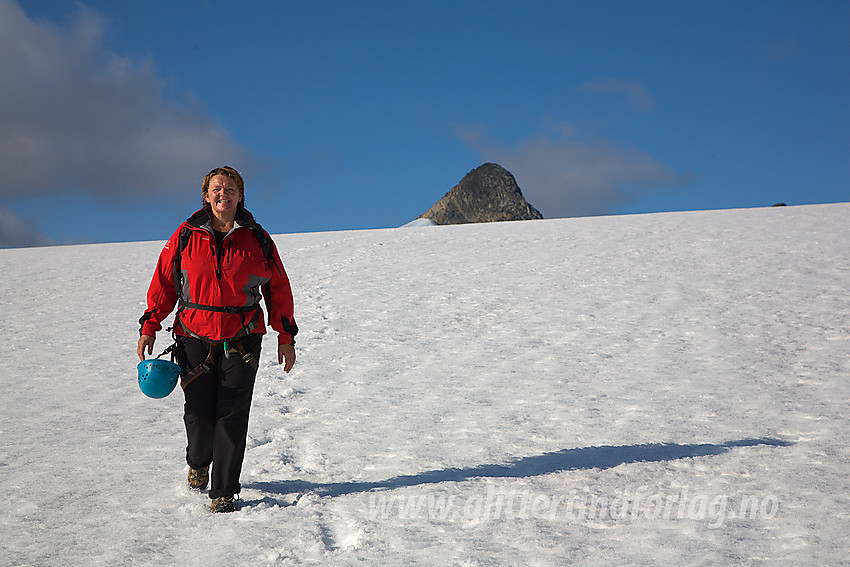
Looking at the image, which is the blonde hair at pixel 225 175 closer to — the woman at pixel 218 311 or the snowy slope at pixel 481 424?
the woman at pixel 218 311

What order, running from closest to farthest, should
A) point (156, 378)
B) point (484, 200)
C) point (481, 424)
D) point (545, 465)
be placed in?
point (156, 378) → point (545, 465) → point (481, 424) → point (484, 200)

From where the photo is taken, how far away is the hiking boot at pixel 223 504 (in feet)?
11.0

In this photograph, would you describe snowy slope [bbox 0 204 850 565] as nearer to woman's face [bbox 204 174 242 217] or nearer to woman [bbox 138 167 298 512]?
woman [bbox 138 167 298 512]

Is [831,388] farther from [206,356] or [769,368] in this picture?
[206,356]

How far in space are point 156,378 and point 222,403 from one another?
37 cm

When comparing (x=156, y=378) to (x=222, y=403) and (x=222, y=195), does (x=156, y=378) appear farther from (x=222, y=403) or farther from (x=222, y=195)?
(x=222, y=195)

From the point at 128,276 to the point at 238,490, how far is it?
9.97 meters

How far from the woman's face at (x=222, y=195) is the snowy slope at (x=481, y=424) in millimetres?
1622

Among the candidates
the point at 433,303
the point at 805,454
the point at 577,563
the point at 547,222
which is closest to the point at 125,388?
the point at 433,303

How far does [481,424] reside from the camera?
4.93m

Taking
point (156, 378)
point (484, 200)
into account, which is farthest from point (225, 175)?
point (484, 200)

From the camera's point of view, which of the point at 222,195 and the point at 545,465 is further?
the point at 545,465

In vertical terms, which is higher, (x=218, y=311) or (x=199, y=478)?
(x=218, y=311)

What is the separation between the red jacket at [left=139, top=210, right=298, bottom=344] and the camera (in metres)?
3.35
